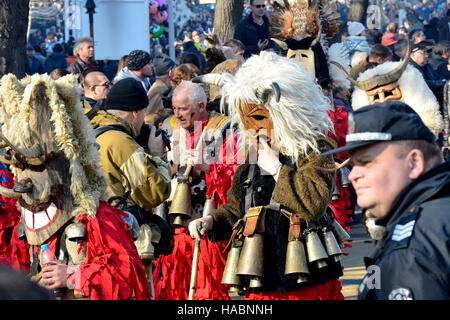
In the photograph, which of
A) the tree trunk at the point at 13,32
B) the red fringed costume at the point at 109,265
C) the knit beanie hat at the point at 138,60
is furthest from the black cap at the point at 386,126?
the tree trunk at the point at 13,32

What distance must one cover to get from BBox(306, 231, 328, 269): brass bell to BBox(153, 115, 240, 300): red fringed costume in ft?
4.43

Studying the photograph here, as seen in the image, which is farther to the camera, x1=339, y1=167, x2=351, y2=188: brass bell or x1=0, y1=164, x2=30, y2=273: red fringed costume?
x1=339, y1=167, x2=351, y2=188: brass bell

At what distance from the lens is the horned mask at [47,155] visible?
4.21 metres

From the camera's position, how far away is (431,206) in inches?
104

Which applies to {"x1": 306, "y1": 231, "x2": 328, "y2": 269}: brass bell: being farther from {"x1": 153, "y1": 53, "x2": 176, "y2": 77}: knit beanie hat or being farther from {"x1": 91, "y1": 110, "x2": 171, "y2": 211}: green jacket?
{"x1": 153, "y1": 53, "x2": 176, "y2": 77}: knit beanie hat

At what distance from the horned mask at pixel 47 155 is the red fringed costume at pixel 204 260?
172 cm

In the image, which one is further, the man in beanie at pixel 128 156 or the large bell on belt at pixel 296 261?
the man in beanie at pixel 128 156

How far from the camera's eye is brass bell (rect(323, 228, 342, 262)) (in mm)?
4602

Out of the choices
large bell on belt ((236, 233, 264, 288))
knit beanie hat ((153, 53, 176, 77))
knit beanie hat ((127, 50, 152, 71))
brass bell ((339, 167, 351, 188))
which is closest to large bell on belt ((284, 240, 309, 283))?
large bell on belt ((236, 233, 264, 288))

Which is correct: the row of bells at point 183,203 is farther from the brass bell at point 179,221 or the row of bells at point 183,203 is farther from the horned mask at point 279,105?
the horned mask at point 279,105

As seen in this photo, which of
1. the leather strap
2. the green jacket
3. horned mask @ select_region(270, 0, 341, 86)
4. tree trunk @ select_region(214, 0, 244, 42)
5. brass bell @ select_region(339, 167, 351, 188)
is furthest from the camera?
tree trunk @ select_region(214, 0, 244, 42)

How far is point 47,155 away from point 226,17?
11213mm

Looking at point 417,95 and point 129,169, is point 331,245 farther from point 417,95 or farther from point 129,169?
point 417,95
